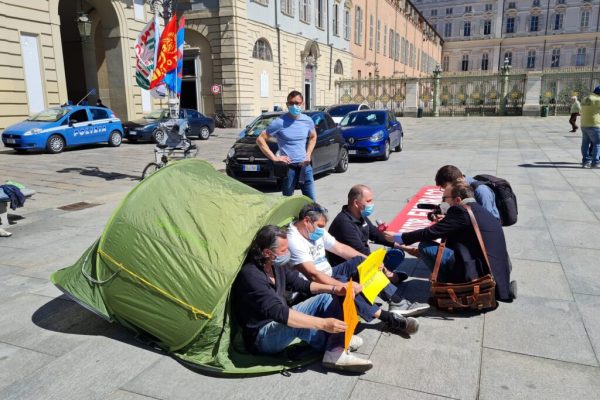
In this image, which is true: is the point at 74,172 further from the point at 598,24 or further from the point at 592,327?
the point at 598,24

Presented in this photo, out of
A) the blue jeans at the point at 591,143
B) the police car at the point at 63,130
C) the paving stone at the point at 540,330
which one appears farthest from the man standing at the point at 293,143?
the police car at the point at 63,130

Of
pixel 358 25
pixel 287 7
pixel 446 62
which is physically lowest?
pixel 287 7

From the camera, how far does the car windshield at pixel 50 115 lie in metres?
16.0

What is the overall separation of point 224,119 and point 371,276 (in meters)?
24.5

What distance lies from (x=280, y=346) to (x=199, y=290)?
69 centimetres

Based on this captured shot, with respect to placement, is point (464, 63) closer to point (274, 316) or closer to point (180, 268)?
point (180, 268)

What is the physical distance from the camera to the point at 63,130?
15.8 m

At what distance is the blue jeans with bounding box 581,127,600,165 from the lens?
1080 centimetres

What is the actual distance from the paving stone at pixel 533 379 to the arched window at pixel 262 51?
26478mm

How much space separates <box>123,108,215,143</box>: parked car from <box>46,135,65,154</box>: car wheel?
10.5ft

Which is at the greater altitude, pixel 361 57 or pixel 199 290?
pixel 361 57

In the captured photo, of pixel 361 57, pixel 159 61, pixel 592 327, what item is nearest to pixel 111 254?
pixel 592 327

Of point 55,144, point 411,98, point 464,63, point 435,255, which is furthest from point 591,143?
point 464,63

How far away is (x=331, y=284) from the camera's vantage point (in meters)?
3.64
